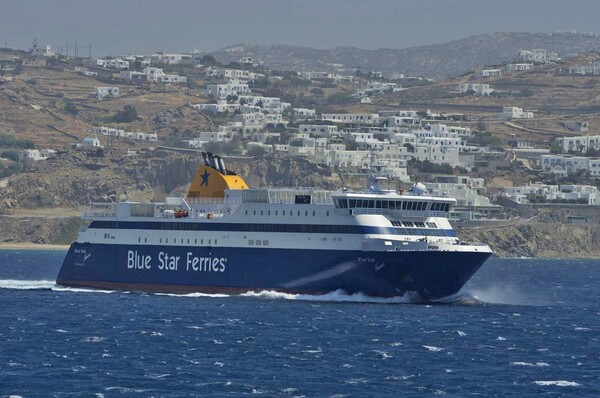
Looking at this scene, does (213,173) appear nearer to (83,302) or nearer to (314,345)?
(83,302)

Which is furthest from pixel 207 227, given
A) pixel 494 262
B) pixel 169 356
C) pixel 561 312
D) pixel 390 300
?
pixel 494 262

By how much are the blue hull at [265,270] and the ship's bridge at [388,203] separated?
2.28 metres

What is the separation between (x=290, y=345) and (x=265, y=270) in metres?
18.9

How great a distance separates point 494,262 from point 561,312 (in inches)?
3387

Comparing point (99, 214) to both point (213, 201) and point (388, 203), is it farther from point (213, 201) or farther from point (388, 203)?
A: point (388, 203)

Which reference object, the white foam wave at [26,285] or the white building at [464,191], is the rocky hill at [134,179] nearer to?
the white building at [464,191]

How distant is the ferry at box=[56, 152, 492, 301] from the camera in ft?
249

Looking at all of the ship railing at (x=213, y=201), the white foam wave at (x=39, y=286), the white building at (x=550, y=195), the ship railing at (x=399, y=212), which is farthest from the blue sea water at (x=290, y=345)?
the white building at (x=550, y=195)

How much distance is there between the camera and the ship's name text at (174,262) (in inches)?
3206

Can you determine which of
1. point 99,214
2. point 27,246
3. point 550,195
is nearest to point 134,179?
point 27,246

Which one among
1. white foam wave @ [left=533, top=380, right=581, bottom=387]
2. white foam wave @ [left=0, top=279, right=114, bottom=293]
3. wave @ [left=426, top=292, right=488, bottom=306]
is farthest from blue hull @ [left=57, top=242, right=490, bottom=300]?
white foam wave @ [left=533, top=380, right=581, bottom=387]

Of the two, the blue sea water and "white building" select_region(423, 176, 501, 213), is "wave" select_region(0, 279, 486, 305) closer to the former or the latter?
the blue sea water

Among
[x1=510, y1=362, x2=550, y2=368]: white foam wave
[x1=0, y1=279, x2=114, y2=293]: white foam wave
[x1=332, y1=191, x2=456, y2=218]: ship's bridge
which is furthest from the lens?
[x1=0, y1=279, x2=114, y2=293]: white foam wave

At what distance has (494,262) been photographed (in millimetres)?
164500
